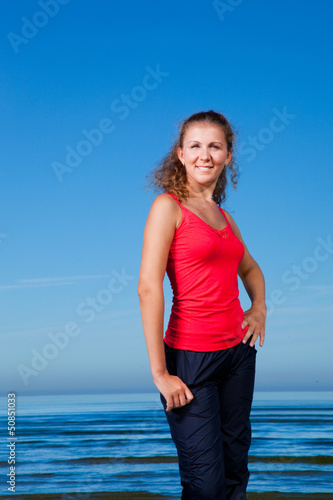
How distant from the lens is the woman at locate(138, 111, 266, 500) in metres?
2.14

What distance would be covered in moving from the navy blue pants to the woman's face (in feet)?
2.48

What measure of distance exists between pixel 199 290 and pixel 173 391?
41 centimetres

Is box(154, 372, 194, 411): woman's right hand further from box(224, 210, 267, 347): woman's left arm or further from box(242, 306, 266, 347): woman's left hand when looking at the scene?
box(224, 210, 267, 347): woman's left arm

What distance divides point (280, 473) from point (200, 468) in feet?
15.9

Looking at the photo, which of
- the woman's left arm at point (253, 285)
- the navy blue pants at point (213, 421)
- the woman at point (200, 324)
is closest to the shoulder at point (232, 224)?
the woman's left arm at point (253, 285)

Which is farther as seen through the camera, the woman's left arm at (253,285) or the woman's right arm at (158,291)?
the woman's left arm at (253,285)

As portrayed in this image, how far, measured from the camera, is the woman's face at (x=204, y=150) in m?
2.44

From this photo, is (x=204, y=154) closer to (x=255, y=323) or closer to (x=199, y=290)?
(x=199, y=290)

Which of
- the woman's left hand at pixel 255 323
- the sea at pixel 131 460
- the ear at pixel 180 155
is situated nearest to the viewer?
the woman's left hand at pixel 255 323

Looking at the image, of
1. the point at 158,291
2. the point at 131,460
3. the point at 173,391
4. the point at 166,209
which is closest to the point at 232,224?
the point at 166,209

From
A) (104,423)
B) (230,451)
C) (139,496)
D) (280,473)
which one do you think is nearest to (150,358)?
(230,451)

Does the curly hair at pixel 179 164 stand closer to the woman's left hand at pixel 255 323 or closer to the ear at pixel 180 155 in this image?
the ear at pixel 180 155

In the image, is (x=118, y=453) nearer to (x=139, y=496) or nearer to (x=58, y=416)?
(x=139, y=496)

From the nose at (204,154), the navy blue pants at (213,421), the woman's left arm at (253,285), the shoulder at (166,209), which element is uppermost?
the nose at (204,154)
